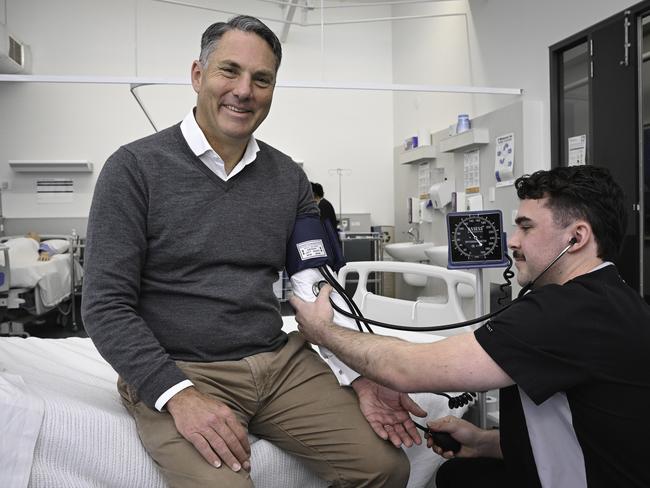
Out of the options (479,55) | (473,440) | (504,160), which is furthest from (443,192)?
(473,440)

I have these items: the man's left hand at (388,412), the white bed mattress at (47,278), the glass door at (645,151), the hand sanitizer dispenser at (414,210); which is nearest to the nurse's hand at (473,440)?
the man's left hand at (388,412)

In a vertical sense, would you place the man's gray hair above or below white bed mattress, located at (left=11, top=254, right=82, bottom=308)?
above

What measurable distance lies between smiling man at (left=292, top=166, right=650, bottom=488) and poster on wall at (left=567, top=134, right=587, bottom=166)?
258cm

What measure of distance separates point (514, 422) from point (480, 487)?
273mm

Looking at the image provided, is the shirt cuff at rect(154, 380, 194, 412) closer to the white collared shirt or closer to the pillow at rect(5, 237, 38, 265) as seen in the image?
the white collared shirt

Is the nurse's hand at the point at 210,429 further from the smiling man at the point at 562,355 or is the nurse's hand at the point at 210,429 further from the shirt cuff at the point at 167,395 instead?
the smiling man at the point at 562,355

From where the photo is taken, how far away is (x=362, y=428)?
1135mm

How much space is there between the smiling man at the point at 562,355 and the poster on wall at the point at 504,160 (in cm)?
Answer: 292

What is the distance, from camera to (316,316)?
1.25 meters

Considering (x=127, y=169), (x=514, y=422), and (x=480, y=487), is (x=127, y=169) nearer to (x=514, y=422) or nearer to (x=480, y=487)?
(x=514, y=422)

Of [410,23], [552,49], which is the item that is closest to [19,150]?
[410,23]

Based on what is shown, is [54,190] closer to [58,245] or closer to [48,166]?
[48,166]

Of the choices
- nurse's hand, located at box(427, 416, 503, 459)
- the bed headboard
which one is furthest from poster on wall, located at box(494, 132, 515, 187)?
nurse's hand, located at box(427, 416, 503, 459)

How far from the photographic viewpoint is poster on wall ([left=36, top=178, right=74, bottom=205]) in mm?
5910
